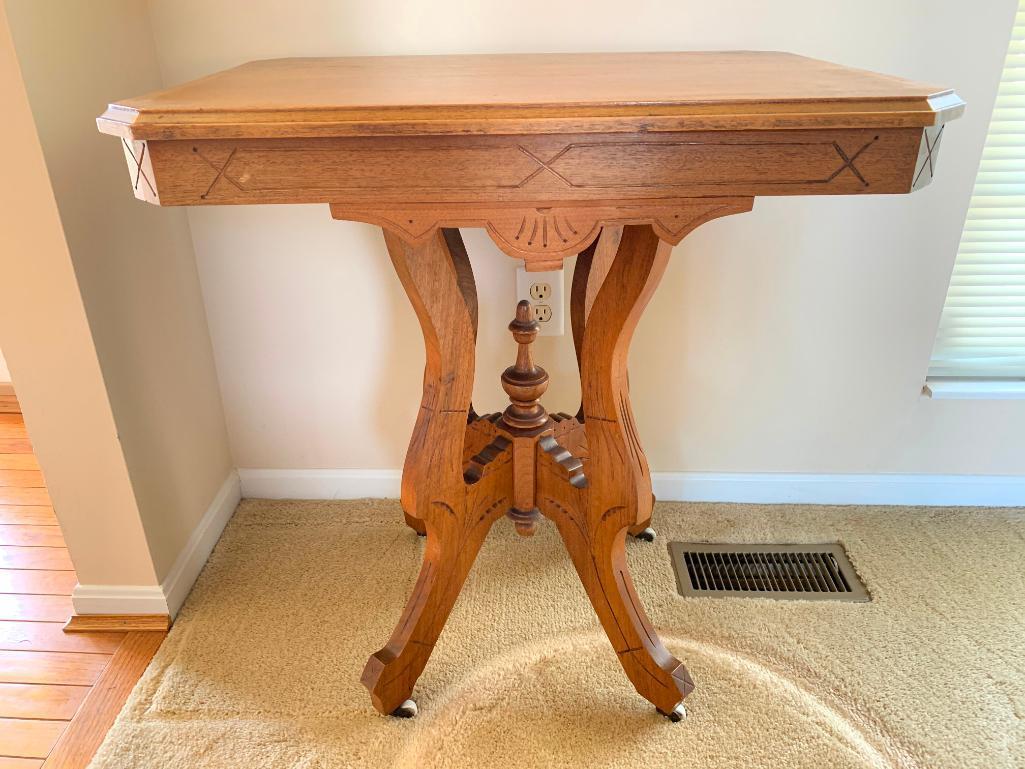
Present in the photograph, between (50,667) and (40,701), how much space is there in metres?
0.07

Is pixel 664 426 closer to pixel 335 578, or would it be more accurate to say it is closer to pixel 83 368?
pixel 335 578

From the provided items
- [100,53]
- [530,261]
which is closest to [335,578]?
[530,261]

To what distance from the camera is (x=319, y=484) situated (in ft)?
5.18

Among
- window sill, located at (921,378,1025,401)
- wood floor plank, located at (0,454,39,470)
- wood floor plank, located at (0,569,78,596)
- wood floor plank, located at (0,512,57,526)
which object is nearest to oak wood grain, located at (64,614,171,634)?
wood floor plank, located at (0,569,78,596)

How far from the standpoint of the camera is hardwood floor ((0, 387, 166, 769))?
1086 millimetres

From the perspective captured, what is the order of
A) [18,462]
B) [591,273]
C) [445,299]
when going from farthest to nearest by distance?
[18,462], [591,273], [445,299]

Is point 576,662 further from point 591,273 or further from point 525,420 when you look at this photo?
point 591,273

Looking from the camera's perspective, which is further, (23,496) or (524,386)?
(23,496)

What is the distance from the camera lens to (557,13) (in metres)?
1.20

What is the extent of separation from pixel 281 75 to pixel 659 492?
1.07 m

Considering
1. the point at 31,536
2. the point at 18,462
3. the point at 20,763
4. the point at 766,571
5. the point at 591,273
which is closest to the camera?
the point at 20,763

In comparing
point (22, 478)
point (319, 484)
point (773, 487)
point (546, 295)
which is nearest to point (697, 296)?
point (546, 295)

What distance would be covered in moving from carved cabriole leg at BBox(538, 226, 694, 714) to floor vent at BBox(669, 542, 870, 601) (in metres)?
0.29

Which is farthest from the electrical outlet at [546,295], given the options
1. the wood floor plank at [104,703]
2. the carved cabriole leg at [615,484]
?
the wood floor plank at [104,703]
